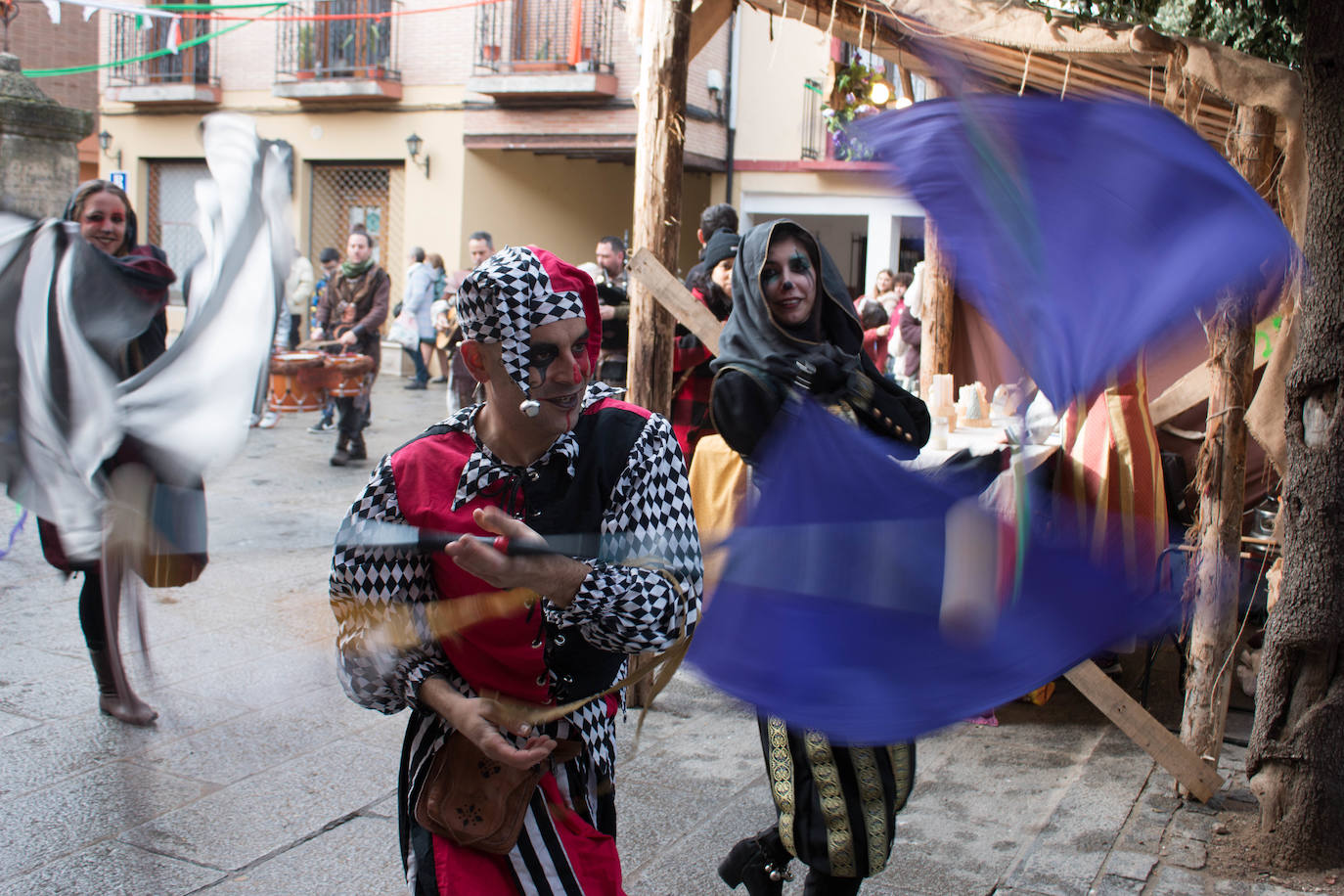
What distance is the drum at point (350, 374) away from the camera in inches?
342

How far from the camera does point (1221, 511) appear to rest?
3889 mm

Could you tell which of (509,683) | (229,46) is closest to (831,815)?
(509,683)

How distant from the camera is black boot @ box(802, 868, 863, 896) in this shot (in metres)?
2.66

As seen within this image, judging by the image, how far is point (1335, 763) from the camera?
344 cm

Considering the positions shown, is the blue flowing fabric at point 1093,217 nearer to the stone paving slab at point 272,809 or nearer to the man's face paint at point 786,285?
the man's face paint at point 786,285

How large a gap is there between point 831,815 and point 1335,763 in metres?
1.84

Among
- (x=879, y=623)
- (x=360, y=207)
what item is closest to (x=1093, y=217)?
(x=879, y=623)

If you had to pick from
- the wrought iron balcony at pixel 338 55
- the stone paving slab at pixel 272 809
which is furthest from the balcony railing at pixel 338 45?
the stone paving slab at pixel 272 809

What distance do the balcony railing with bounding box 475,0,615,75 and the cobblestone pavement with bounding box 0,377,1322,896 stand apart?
14.4 metres

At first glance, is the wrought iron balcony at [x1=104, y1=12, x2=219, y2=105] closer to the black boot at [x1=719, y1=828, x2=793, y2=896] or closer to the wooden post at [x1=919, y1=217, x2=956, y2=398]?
the wooden post at [x1=919, y1=217, x2=956, y2=398]

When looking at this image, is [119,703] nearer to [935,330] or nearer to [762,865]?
[762,865]

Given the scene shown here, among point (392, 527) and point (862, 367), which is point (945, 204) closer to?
point (862, 367)

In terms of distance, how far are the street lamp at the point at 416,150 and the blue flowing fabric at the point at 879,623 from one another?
1757cm

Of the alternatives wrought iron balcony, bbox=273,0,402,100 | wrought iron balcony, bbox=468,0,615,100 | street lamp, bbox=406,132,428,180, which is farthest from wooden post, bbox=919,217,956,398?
wrought iron balcony, bbox=273,0,402,100
